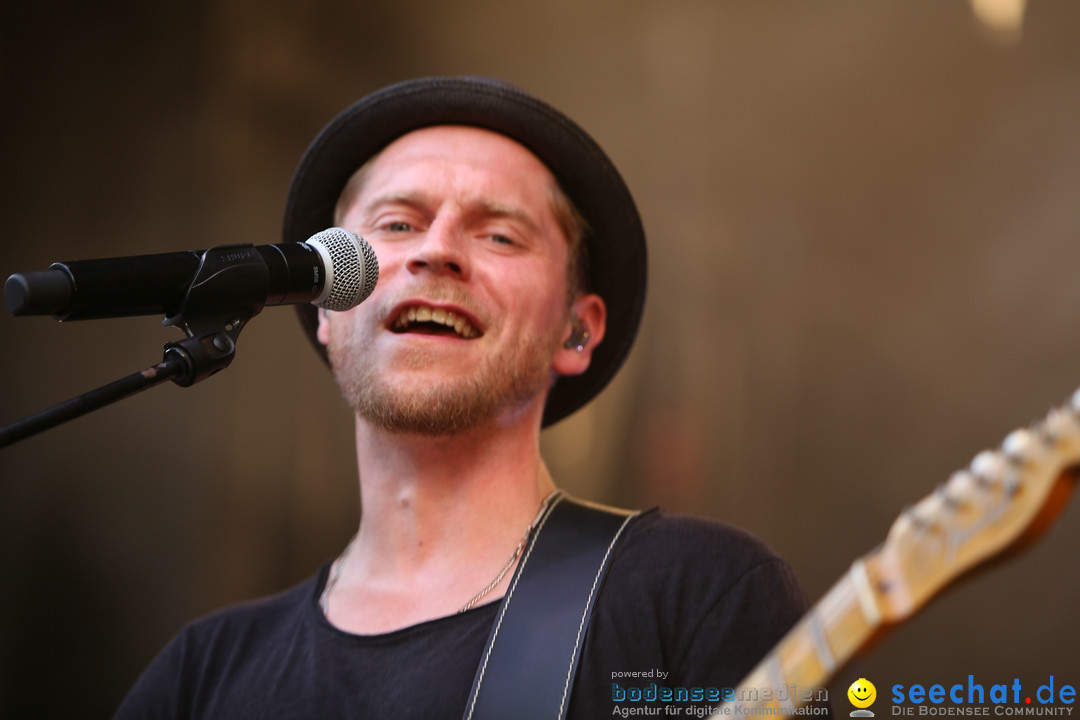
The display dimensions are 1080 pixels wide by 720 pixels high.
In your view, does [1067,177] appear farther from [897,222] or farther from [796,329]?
[796,329]

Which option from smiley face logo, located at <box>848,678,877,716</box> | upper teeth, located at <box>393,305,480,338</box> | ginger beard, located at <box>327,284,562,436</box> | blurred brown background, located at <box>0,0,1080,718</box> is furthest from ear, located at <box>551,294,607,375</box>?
blurred brown background, located at <box>0,0,1080,718</box>

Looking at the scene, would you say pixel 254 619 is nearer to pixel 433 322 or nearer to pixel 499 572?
pixel 499 572

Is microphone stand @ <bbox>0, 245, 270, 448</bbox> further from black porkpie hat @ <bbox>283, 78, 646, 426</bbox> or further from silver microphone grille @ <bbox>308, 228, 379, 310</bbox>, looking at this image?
black porkpie hat @ <bbox>283, 78, 646, 426</bbox>

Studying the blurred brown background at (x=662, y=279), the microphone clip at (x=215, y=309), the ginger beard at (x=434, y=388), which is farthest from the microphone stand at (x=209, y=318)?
the blurred brown background at (x=662, y=279)

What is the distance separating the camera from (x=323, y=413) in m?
3.07

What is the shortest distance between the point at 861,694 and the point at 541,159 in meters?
1.30

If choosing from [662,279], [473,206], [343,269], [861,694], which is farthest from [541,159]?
[861,694]

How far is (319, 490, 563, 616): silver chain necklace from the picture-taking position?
5.35ft

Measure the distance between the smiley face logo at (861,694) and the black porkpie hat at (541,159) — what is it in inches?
31.7

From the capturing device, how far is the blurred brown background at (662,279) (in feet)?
8.45

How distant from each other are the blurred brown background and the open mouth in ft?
4.04

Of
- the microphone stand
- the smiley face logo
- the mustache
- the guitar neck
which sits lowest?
the smiley face logo

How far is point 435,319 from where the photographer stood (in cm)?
170

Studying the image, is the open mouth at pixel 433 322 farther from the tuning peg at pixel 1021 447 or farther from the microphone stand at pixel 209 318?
the tuning peg at pixel 1021 447
